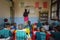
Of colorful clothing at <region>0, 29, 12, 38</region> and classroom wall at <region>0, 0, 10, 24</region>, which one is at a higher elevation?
classroom wall at <region>0, 0, 10, 24</region>

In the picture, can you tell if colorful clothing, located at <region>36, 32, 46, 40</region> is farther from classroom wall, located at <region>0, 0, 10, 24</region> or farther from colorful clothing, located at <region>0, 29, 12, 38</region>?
classroom wall, located at <region>0, 0, 10, 24</region>

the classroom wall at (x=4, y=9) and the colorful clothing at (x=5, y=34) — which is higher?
the classroom wall at (x=4, y=9)

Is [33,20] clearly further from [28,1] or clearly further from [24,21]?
[28,1]

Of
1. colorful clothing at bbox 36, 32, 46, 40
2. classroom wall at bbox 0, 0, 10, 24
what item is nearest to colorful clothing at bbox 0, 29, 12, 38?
colorful clothing at bbox 36, 32, 46, 40

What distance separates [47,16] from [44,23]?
0.94 feet

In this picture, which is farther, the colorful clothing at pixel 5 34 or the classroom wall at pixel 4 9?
the classroom wall at pixel 4 9

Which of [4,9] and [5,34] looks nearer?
[5,34]

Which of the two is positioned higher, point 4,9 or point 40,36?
point 4,9

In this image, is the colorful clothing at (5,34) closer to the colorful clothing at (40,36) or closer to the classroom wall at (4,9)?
the colorful clothing at (40,36)

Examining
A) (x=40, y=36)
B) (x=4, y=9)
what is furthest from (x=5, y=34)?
(x=4, y=9)

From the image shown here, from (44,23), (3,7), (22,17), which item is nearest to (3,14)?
(3,7)

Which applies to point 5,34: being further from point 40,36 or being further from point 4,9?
point 4,9

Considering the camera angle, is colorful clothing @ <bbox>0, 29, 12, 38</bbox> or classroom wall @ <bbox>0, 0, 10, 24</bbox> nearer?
colorful clothing @ <bbox>0, 29, 12, 38</bbox>

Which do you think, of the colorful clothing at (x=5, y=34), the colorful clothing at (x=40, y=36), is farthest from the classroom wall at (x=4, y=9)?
the colorful clothing at (x=40, y=36)
